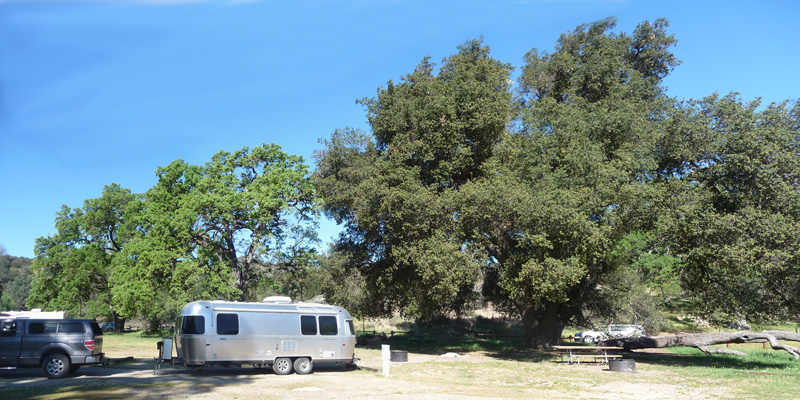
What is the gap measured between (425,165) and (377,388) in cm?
1639

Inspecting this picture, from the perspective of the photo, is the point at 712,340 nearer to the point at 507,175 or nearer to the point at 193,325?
the point at 507,175

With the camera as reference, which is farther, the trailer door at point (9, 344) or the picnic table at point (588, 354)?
the picnic table at point (588, 354)

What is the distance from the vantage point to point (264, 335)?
1650 centimetres

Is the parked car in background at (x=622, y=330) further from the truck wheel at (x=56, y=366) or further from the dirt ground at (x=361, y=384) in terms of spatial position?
the truck wheel at (x=56, y=366)

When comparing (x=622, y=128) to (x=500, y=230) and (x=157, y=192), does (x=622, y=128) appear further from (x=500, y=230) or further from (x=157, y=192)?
(x=157, y=192)

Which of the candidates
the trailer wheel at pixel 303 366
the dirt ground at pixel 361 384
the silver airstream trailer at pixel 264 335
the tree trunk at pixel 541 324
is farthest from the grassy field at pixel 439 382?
the tree trunk at pixel 541 324

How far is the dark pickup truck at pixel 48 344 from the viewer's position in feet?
48.0

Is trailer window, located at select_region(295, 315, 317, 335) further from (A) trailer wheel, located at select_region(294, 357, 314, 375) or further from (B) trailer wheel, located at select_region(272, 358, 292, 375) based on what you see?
(B) trailer wheel, located at select_region(272, 358, 292, 375)

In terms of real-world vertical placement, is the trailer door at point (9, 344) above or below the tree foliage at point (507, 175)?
below

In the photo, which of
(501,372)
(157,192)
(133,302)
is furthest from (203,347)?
(157,192)

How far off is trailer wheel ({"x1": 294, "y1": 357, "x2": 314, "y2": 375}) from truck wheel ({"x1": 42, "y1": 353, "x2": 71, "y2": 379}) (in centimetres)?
711

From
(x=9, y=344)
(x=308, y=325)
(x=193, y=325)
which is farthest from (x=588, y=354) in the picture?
(x=9, y=344)

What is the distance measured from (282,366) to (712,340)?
834 inches

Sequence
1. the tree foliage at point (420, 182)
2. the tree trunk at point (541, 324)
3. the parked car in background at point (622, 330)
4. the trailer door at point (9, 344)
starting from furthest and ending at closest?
the parked car in background at point (622, 330), the tree trunk at point (541, 324), the tree foliage at point (420, 182), the trailer door at point (9, 344)
